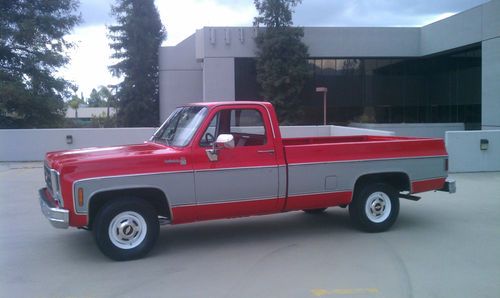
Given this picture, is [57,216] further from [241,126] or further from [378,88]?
[378,88]

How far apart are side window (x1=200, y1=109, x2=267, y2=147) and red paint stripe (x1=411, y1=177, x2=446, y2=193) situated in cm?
256

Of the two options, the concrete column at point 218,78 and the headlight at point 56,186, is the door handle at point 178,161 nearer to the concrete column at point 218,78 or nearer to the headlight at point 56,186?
the headlight at point 56,186

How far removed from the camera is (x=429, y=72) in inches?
1265

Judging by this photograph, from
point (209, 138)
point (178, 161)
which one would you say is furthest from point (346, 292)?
point (209, 138)

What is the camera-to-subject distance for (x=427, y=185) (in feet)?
26.7

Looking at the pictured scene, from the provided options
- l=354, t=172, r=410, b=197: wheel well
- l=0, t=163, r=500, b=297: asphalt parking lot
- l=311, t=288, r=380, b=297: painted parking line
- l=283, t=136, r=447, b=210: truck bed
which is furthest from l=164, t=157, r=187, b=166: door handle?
l=354, t=172, r=410, b=197: wheel well

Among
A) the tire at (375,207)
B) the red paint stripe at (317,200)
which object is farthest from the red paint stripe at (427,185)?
Answer: the red paint stripe at (317,200)

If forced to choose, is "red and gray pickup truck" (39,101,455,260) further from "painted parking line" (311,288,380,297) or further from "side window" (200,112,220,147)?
"painted parking line" (311,288,380,297)

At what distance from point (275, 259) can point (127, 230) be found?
191cm

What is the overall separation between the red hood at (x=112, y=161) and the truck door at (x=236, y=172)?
47cm

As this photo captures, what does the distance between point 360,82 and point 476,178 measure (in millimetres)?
19245

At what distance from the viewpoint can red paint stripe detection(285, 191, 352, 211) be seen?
7.38 metres

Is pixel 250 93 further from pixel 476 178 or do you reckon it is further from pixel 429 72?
pixel 476 178

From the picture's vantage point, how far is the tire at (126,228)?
21.0 ft
